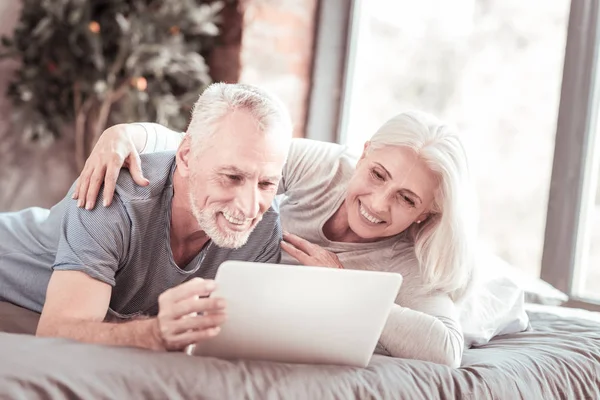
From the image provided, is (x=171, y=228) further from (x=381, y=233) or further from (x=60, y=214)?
(x=381, y=233)

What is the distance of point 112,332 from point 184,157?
0.41m

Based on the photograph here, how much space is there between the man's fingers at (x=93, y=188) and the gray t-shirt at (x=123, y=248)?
0.02m

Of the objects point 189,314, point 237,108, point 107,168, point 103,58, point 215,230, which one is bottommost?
point 189,314

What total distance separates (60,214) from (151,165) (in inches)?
10.8

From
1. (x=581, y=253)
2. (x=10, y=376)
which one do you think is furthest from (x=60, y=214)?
(x=581, y=253)

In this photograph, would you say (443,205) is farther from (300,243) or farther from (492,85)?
(492,85)

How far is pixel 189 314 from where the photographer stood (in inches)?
51.4

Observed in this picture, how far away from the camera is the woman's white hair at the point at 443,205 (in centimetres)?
190

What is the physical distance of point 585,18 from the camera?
2.97 m

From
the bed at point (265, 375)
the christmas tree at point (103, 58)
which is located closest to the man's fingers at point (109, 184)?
the bed at point (265, 375)

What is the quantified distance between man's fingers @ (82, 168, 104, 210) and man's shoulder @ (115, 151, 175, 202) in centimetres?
4

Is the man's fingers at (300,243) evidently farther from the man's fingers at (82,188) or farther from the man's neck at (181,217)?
the man's fingers at (82,188)

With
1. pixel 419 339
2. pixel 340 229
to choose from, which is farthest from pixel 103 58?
pixel 419 339

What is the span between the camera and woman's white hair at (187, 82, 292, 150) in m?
1.59
